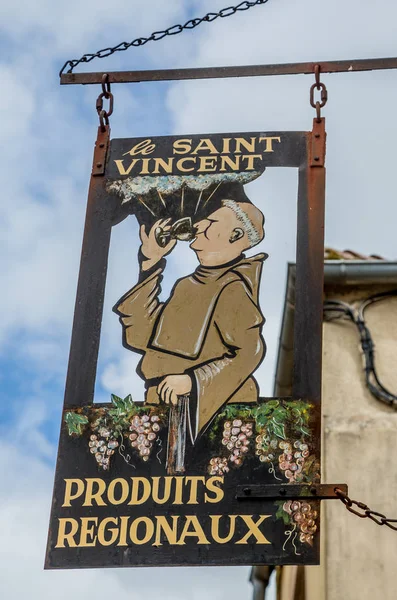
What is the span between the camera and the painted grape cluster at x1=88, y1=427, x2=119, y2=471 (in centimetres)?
605

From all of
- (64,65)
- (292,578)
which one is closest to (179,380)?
(64,65)

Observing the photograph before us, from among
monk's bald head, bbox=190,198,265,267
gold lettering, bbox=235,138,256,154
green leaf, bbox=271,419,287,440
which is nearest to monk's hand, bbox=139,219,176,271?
monk's bald head, bbox=190,198,265,267

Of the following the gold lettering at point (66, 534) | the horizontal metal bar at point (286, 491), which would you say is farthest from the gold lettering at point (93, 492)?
the horizontal metal bar at point (286, 491)

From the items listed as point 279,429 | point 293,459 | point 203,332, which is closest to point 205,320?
point 203,332

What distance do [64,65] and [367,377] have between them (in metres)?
3.16

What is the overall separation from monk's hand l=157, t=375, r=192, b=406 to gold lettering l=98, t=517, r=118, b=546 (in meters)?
0.64

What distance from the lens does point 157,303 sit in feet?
21.4

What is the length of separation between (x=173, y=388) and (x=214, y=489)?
1.90 feet

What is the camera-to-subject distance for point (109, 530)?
5844mm

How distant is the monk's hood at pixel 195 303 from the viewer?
6.34m

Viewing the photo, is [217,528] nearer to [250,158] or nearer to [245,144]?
[250,158]

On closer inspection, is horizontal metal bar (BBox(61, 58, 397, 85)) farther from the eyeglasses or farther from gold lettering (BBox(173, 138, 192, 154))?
the eyeglasses

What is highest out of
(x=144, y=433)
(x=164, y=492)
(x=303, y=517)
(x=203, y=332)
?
(x=203, y=332)

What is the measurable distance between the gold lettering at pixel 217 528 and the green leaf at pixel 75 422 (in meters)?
0.81
